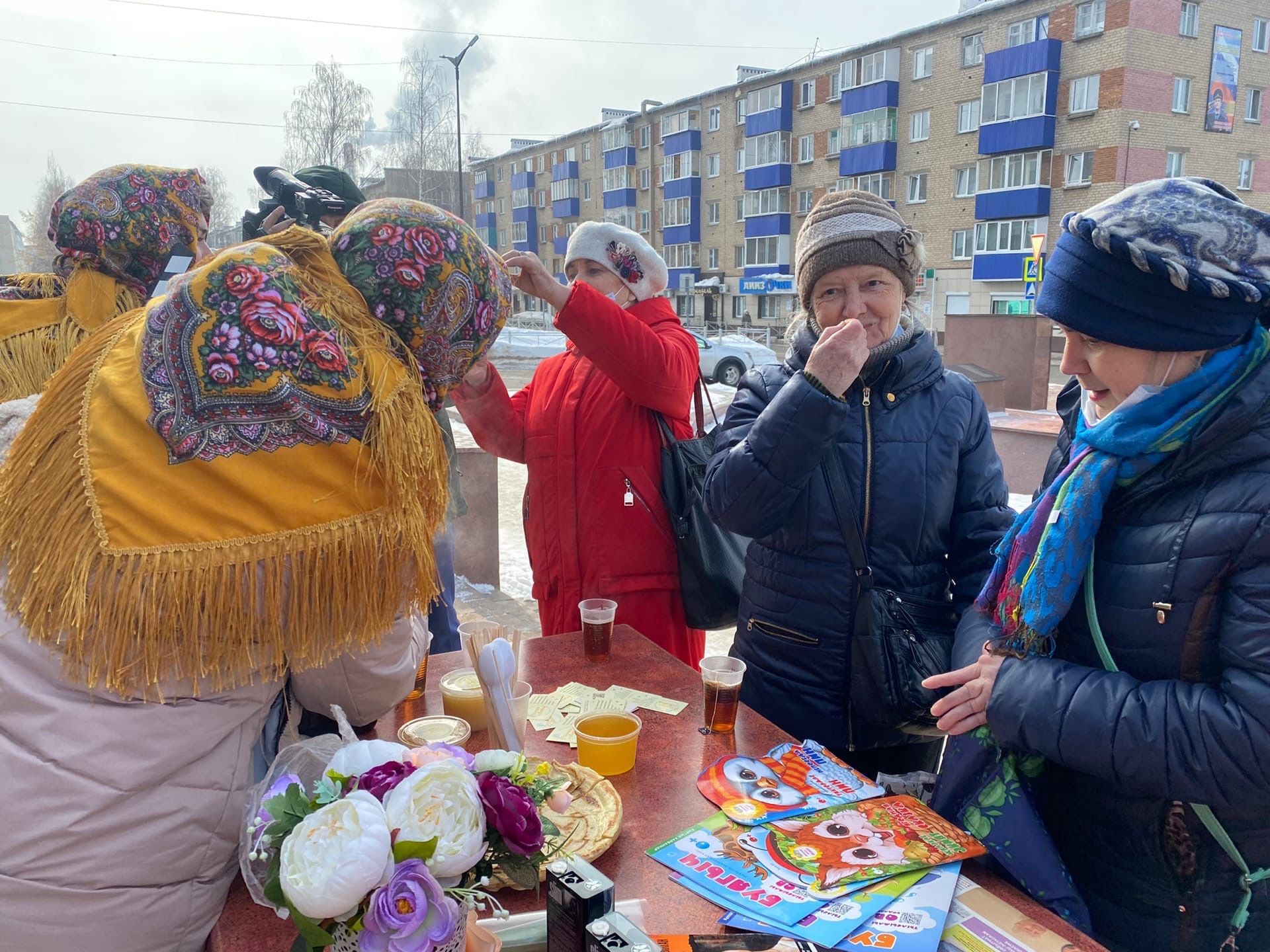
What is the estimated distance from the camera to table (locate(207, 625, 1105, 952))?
110cm

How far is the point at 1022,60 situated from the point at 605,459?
30.1 meters

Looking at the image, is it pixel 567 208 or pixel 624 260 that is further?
pixel 567 208

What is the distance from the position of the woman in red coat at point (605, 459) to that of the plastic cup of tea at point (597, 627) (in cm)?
43

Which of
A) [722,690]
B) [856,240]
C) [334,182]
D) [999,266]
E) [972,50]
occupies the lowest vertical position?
[722,690]

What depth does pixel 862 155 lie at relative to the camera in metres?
31.7

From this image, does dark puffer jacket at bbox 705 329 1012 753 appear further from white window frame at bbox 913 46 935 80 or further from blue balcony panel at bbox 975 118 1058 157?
white window frame at bbox 913 46 935 80

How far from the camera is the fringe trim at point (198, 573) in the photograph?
3.19ft

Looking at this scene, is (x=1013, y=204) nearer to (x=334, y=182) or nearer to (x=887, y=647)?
(x=334, y=182)

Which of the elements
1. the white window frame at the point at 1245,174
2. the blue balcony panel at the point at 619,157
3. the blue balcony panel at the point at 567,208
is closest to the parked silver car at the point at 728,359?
the white window frame at the point at 1245,174

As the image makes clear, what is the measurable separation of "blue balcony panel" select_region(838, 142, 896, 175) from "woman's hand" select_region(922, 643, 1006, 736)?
109 ft

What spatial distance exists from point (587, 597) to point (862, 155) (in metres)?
33.1

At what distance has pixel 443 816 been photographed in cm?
82

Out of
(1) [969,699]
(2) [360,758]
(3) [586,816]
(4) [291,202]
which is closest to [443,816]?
(2) [360,758]

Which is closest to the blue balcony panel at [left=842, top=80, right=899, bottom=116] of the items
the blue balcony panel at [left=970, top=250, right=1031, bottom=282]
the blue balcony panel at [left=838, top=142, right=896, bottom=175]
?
the blue balcony panel at [left=838, top=142, right=896, bottom=175]
